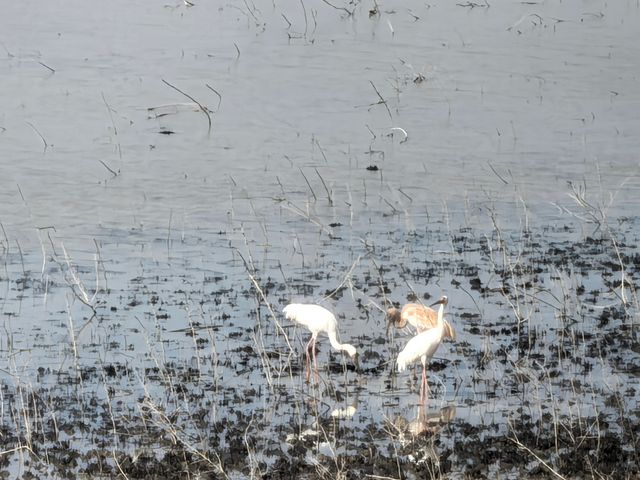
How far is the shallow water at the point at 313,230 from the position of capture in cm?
1069

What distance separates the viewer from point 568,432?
10078 millimetres

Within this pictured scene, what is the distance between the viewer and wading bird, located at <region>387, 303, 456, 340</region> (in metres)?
13.0

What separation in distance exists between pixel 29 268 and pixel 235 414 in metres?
6.19

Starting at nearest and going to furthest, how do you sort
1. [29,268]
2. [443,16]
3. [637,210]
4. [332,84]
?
[29,268]
[637,210]
[332,84]
[443,16]

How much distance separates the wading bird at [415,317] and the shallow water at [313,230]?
31 cm

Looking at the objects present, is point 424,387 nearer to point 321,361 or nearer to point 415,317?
point 321,361

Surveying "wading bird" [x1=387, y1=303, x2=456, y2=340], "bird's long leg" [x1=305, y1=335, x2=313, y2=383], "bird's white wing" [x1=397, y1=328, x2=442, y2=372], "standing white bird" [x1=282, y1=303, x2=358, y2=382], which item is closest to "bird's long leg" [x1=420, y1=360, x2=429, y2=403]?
"bird's white wing" [x1=397, y1=328, x2=442, y2=372]

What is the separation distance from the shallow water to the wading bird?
1.03 ft

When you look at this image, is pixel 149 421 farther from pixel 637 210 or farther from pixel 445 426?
pixel 637 210

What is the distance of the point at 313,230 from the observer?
18531 mm

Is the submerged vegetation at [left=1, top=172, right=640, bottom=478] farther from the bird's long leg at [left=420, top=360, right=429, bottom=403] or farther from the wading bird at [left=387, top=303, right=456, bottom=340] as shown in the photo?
the wading bird at [left=387, top=303, right=456, bottom=340]

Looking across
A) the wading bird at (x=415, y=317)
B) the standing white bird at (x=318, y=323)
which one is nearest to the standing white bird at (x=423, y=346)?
the standing white bird at (x=318, y=323)

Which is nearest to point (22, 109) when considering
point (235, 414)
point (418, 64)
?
point (418, 64)

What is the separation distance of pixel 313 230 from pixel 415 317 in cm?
558
